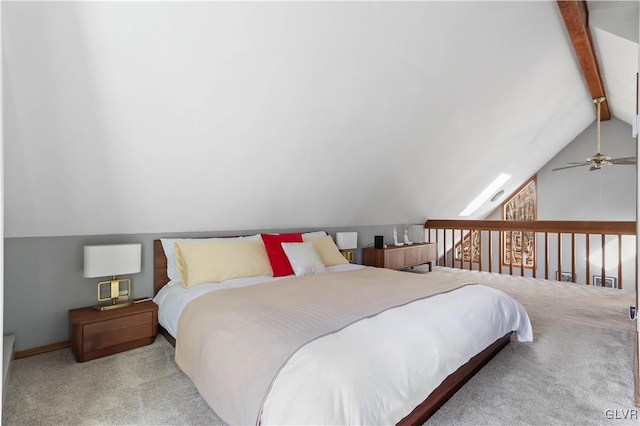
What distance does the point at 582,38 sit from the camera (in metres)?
3.59

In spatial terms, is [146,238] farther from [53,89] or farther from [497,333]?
[497,333]

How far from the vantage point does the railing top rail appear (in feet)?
13.7

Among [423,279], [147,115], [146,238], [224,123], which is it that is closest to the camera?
[147,115]

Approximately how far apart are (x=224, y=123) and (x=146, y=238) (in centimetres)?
145

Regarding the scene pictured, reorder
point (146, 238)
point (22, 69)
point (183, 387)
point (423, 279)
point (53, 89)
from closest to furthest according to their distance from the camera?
1. point (22, 69)
2. point (53, 89)
3. point (183, 387)
4. point (423, 279)
5. point (146, 238)

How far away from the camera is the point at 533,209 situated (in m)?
7.47

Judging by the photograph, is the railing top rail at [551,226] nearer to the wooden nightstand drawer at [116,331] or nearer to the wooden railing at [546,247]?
the wooden railing at [546,247]

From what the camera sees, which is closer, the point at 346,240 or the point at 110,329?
the point at 110,329

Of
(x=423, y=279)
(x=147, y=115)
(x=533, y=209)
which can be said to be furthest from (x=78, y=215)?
(x=533, y=209)

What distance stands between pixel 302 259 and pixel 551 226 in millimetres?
3758

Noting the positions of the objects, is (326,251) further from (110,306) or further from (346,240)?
(110,306)

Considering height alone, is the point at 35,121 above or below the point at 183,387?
above

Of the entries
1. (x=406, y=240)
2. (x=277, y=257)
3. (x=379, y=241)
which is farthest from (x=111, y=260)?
(x=406, y=240)

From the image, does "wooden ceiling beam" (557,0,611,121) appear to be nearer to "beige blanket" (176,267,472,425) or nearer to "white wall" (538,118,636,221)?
"white wall" (538,118,636,221)
